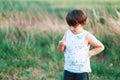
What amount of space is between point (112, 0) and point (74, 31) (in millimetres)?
2527

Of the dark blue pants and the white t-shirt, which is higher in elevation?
the white t-shirt

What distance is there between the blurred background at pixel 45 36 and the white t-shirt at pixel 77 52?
1588mm

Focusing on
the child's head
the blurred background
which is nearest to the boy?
the child's head

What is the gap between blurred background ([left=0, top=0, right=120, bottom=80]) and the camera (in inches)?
249

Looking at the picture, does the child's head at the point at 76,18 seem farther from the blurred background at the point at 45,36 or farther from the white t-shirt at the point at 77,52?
the blurred background at the point at 45,36

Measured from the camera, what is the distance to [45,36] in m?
6.87

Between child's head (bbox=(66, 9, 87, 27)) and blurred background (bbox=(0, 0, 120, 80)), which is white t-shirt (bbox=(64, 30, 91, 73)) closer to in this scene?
child's head (bbox=(66, 9, 87, 27))

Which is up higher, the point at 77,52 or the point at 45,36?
the point at 77,52

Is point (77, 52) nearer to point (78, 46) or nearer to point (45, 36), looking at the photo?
point (78, 46)

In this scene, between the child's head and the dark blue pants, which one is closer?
the child's head

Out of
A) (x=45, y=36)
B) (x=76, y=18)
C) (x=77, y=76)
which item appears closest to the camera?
(x=76, y=18)

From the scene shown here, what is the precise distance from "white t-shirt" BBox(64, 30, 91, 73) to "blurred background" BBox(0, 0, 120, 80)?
159 centimetres

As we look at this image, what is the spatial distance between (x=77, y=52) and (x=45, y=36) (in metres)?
2.32

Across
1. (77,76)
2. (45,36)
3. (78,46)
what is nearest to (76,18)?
(78,46)
